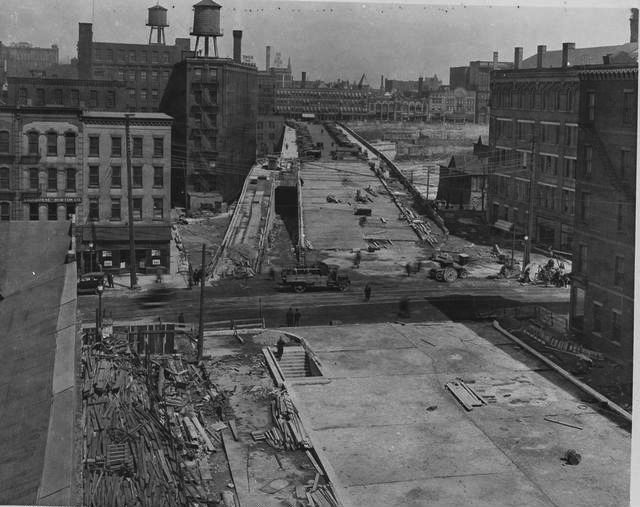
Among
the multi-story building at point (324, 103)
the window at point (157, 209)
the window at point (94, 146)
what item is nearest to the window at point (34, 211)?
the window at point (94, 146)

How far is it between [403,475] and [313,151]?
253 feet

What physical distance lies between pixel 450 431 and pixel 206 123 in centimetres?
3771

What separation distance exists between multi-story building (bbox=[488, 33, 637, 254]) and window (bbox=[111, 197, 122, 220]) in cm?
2588

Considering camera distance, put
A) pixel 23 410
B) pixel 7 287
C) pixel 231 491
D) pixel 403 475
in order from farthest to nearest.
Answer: pixel 7 287, pixel 403 475, pixel 231 491, pixel 23 410

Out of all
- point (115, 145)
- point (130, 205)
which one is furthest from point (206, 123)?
point (130, 205)

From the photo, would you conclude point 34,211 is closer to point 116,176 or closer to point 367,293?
point 116,176

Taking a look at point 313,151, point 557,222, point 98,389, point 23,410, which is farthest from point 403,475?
point 313,151

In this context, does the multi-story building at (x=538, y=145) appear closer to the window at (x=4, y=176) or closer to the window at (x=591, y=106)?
the window at (x=591, y=106)

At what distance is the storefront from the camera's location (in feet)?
135

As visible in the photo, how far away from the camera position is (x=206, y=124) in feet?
193

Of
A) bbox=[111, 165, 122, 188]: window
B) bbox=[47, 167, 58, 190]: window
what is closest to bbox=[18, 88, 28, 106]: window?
bbox=[47, 167, 58, 190]: window

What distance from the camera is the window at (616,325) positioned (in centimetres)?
3325

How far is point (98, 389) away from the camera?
2355 centimetres

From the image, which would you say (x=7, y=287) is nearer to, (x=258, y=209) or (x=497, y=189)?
(x=258, y=209)
